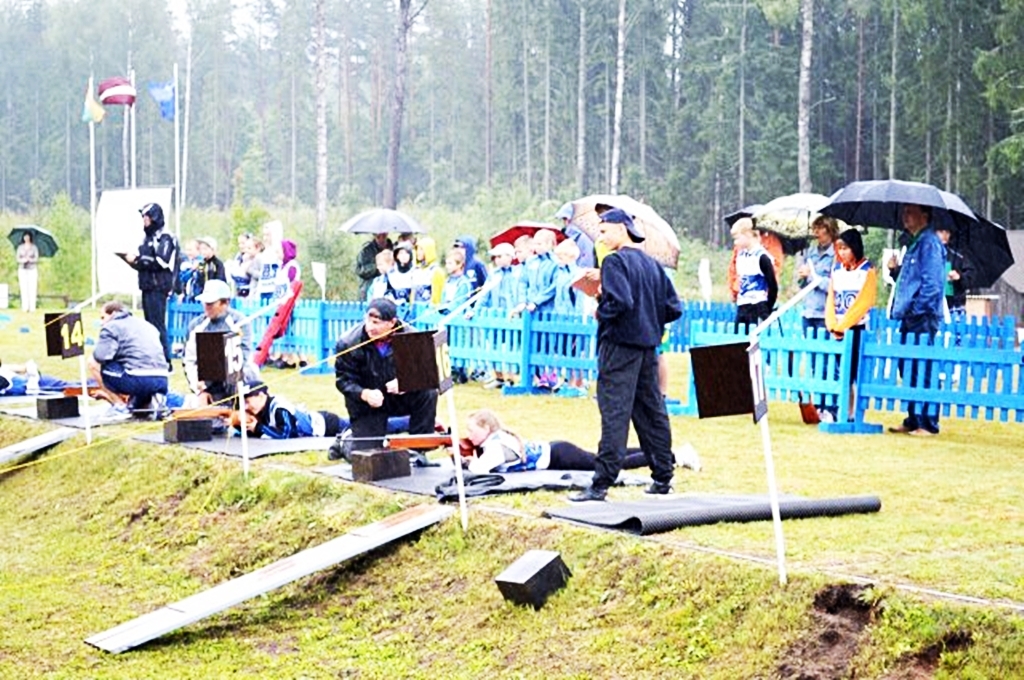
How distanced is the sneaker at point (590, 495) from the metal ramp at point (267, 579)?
73 cm

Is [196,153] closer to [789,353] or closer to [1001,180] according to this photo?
[1001,180]

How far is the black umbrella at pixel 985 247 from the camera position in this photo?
14094 mm

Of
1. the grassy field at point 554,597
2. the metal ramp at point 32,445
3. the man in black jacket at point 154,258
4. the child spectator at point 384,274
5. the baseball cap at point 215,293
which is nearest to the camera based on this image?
the grassy field at point 554,597

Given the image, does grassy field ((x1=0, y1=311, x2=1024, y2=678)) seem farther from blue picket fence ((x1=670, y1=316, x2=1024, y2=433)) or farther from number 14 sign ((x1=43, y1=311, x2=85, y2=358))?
number 14 sign ((x1=43, y1=311, x2=85, y2=358))

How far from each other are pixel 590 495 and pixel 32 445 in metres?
6.33

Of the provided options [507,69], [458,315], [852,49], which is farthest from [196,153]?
[458,315]

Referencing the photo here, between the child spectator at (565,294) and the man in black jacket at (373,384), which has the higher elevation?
the child spectator at (565,294)

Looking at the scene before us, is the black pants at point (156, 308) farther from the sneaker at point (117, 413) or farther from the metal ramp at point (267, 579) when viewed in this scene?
the metal ramp at point (267, 579)

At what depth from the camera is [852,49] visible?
5053cm

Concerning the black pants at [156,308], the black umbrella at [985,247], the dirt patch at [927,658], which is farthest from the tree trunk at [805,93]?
the dirt patch at [927,658]

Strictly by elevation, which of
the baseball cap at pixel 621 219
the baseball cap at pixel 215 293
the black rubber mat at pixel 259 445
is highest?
the baseball cap at pixel 621 219

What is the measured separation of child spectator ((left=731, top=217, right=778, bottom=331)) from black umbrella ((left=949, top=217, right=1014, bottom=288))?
1985mm

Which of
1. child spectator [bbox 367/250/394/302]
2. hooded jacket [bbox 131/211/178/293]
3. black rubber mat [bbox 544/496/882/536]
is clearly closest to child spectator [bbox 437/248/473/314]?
child spectator [bbox 367/250/394/302]

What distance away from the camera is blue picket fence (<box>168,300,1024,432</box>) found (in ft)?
40.6
